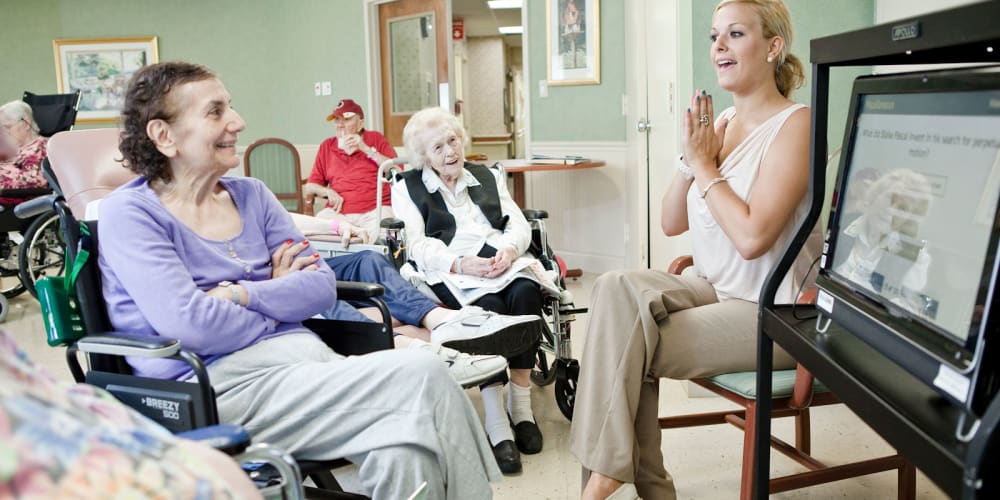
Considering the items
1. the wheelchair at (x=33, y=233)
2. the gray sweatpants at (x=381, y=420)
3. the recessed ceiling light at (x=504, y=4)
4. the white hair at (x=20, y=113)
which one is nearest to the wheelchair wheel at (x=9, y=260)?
the wheelchair at (x=33, y=233)

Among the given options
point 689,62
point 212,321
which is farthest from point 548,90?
point 212,321

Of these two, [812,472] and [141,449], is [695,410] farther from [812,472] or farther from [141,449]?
[141,449]

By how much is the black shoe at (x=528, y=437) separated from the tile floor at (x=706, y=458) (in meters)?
0.03

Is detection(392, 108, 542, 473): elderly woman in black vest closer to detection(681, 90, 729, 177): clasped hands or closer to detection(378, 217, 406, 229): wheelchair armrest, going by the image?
detection(378, 217, 406, 229): wheelchair armrest

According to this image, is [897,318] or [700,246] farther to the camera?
[700,246]

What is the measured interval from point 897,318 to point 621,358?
843 mm

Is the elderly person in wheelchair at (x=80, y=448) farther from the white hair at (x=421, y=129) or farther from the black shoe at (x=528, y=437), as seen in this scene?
the white hair at (x=421, y=129)

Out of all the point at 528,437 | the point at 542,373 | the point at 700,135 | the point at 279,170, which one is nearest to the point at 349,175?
the point at 279,170

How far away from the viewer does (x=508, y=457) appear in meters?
2.44

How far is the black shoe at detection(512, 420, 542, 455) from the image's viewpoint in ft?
8.45

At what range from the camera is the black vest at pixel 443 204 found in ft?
9.59

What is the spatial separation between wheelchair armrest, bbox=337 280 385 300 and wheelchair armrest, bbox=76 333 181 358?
1.84 feet

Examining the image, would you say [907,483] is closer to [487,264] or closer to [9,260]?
[487,264]

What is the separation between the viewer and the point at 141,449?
757mm
